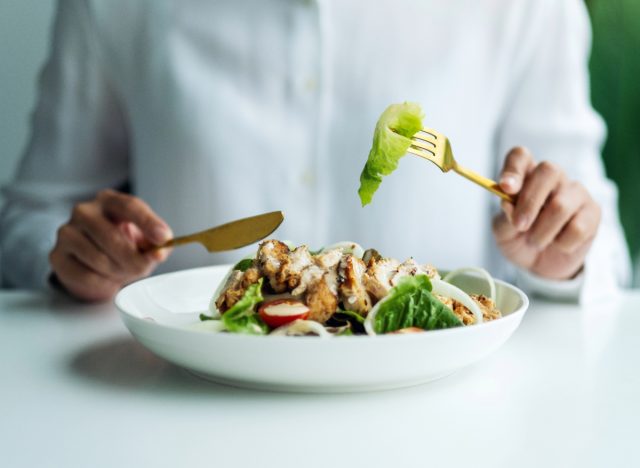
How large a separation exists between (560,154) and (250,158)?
2.38 ft

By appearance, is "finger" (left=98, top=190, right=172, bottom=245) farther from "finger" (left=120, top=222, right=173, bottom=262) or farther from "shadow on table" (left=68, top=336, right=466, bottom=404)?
"shadow on table" (left=68, top=336, right=466, bottom=404)

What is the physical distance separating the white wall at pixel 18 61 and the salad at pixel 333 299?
6.06 ft

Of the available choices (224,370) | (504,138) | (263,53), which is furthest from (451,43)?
(224,370)

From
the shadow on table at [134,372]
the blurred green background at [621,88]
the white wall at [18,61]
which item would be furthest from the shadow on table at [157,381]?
the blurred green background at [621,88]

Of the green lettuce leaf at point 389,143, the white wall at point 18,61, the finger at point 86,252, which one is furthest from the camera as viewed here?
the white wall at point 18,61

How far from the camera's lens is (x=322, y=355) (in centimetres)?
76

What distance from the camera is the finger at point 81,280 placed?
1.36 meters

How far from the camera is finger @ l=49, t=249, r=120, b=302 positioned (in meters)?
1.36

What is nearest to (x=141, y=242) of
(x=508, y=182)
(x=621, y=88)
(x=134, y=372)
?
(x=134, y=372)

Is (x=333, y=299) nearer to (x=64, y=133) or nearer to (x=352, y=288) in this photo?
(x=352, y=288)

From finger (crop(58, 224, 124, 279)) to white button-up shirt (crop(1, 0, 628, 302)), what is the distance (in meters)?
0.28

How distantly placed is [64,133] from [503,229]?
3.46 ft

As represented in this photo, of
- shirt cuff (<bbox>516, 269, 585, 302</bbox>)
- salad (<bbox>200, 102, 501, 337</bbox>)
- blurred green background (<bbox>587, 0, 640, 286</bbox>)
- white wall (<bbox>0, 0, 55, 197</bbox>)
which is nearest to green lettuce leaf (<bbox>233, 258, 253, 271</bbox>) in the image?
salad (<bbox>200, 102, 501, 337</bbox>)

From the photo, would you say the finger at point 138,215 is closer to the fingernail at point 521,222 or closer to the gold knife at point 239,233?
the gold knife at point 239,233
